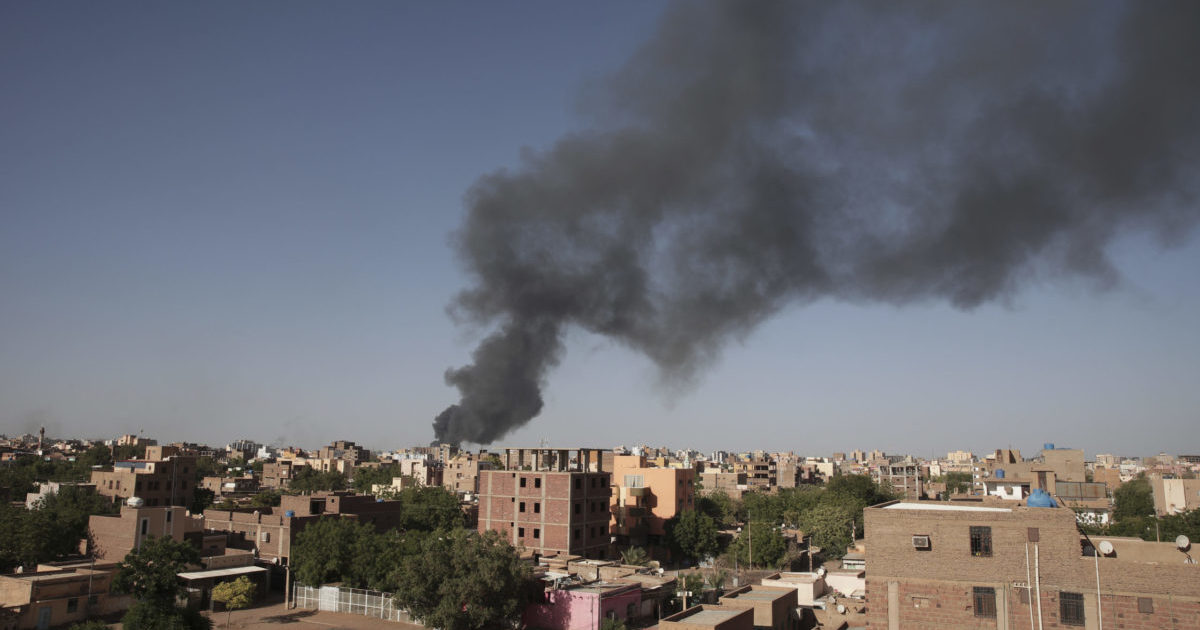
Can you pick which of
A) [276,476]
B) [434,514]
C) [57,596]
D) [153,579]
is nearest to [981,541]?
[153,579]

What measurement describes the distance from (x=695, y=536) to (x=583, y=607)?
25795mm

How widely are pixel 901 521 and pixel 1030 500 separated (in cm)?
568

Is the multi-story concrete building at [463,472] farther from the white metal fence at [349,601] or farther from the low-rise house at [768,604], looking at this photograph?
the low-rise house at [768,604]

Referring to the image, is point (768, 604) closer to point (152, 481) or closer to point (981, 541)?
point (981, 541)

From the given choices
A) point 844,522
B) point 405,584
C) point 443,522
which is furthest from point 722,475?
point 405,584

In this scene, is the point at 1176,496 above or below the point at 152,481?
below

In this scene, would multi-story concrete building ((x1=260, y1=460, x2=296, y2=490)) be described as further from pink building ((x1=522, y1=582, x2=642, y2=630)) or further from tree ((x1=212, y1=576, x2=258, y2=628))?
pink building ((x1=522, y1=582, x2=642, y2=630))

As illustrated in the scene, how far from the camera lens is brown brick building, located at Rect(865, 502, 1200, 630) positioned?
64.6 ft

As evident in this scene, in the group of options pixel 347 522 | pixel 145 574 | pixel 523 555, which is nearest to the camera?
pixel 145 574

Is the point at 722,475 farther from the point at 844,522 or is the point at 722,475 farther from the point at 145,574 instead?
the point at 145,574

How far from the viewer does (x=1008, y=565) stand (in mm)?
21109

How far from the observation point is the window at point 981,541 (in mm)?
21469

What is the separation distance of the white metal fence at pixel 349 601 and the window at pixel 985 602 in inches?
1023

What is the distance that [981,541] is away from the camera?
70.7ft
